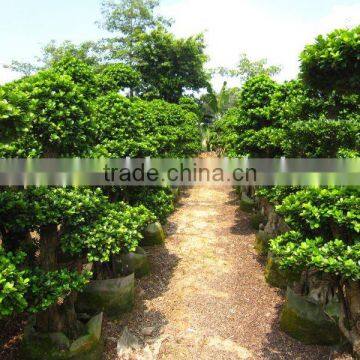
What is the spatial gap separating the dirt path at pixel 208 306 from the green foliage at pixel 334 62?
193 inches

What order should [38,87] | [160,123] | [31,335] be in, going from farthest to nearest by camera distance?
1. [160,123]
2. [31,335]
3. [38,87]

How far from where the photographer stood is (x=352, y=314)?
5.83 meters

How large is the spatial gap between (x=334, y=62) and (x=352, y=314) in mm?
4024

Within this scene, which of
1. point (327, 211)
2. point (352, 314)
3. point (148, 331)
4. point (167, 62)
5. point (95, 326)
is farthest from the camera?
point (167, 62)

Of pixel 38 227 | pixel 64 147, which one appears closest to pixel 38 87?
pixel 64 147

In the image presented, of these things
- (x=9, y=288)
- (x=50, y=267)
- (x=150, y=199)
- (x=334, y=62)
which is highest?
(x=334, y=62)

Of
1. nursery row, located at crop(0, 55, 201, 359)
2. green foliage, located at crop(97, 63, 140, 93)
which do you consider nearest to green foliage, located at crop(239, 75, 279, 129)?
green foliage, located at crop(97, 63, 140, 93)

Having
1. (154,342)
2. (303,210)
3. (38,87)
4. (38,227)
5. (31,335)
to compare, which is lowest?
(154,342)

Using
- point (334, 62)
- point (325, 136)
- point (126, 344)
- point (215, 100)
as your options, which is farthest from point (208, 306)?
point (215, 100)

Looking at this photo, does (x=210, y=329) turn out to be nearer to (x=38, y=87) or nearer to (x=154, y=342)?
(x=154, y=342)

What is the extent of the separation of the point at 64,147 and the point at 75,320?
11.1ft

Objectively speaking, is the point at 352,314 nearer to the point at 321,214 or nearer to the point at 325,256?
the point at 325,256

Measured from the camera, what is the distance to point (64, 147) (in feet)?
19.1

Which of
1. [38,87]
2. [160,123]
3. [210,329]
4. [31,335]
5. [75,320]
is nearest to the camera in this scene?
[38,87]
